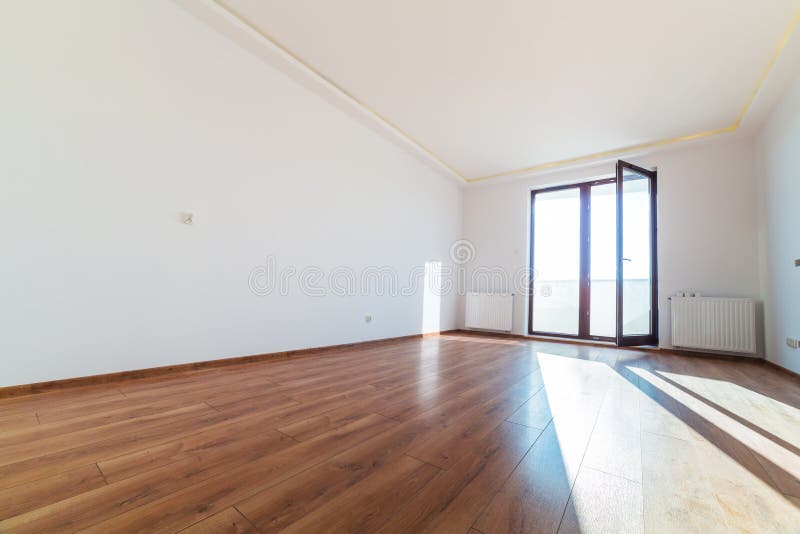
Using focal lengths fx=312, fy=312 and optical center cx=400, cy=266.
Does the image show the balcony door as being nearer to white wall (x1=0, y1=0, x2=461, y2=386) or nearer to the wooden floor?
the wooden floor

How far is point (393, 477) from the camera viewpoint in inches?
42.6

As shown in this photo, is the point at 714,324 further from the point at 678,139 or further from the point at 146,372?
the point at 146,372

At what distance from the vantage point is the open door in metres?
4.16

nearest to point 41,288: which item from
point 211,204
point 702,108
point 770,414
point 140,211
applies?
point 140,211

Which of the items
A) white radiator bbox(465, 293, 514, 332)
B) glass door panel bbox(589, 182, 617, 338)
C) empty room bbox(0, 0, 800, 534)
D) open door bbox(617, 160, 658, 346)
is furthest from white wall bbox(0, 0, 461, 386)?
glass door panel bbox(589, 182, 617, 338)

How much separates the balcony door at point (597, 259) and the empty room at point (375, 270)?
48 mm

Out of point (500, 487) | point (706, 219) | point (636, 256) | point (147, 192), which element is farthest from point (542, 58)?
point (147, 192)

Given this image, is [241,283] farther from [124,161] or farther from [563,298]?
[563,298]

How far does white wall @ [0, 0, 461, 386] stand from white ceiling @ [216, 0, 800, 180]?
27.4 inches

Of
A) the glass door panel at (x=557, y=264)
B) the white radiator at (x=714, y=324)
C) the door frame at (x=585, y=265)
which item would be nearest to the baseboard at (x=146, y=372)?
the glass door panel at (x=557, y=264)

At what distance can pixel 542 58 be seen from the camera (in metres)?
2.88

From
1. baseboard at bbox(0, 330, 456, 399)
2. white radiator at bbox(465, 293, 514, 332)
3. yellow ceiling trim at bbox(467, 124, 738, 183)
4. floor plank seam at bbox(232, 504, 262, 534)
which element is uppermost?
yellow ceiling trim at bbox(467, 124, 738, 183)

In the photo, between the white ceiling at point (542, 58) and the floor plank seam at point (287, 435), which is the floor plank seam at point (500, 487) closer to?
the floor plank seam at point (287, 435)

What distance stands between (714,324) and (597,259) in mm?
1553
